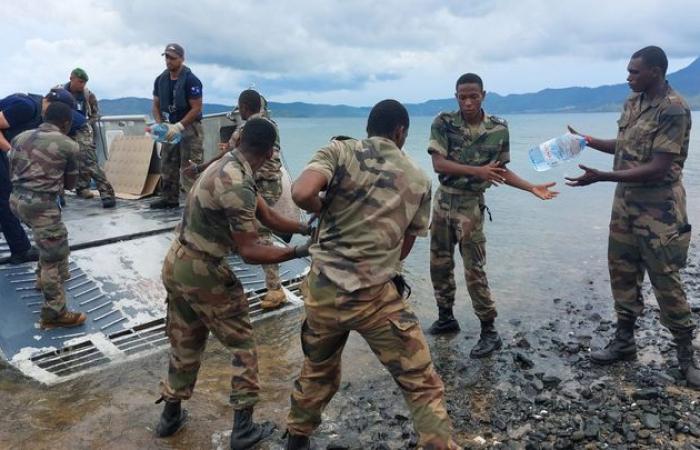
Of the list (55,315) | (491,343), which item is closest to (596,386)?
(491,343)

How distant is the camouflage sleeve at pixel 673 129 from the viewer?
4320 mm

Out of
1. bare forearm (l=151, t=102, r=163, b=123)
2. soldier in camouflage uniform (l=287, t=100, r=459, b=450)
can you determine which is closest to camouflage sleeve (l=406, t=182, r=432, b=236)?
soldier in camouflage uniform (l=287, t=100, r=459, b=450)

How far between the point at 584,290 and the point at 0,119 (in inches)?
306

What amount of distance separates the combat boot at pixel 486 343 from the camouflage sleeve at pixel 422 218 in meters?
2.34

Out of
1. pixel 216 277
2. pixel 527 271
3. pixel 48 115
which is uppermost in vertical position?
pixel 48 115

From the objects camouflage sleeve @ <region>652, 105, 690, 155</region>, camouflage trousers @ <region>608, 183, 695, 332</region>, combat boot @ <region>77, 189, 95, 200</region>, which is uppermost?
camouflage sleeve @ <region>652, 105, 690, 155</region>

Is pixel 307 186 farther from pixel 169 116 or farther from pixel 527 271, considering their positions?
pixel 527 271

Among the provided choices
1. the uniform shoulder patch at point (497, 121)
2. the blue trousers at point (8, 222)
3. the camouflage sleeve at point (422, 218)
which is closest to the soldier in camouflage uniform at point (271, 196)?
the uniform shoulder patch at point (497, 121)

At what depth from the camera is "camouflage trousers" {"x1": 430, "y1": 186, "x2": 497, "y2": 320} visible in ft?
16.7

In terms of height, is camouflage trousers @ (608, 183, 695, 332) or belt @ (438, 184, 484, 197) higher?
belt @ (438, 184, 484, 197)

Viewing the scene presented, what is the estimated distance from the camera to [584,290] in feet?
25.5

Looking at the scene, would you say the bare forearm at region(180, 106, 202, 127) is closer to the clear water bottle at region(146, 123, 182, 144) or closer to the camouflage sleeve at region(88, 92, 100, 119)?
the clear water bottle at region(146, 123, 182, 144)

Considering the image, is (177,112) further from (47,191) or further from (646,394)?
(646,394)

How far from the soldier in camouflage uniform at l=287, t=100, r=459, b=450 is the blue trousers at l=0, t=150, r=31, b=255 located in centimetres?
480
